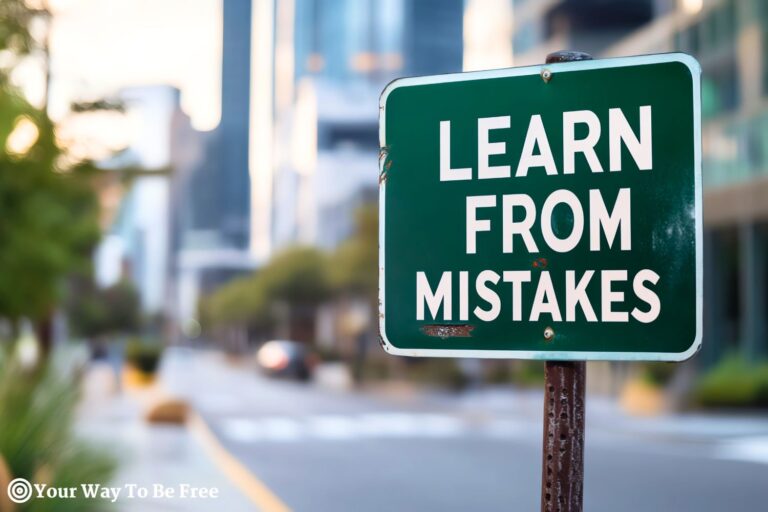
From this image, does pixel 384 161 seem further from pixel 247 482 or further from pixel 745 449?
pixel 745 449

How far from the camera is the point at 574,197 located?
2.37m

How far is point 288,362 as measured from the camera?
52469 millimetres

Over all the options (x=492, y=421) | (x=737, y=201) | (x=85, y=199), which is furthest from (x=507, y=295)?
(x=737, y=201)

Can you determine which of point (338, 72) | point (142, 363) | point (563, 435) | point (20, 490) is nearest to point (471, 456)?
point (20, 490)

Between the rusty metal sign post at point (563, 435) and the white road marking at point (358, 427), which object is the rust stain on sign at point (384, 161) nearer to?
the rusty metal sign post at point (563, 435)

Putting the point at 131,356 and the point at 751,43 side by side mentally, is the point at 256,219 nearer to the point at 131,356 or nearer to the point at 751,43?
the point at 131,356

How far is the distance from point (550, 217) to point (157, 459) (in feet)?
42.8

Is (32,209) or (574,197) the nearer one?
(574,197)

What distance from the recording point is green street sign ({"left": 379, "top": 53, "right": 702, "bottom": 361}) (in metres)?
2.31

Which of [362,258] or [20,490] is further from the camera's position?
[362,258]

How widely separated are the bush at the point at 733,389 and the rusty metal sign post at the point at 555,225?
26613 mm

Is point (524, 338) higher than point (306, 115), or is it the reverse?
point (306, 115)

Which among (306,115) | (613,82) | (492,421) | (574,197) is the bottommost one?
(492,421)

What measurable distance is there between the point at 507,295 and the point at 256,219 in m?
198
